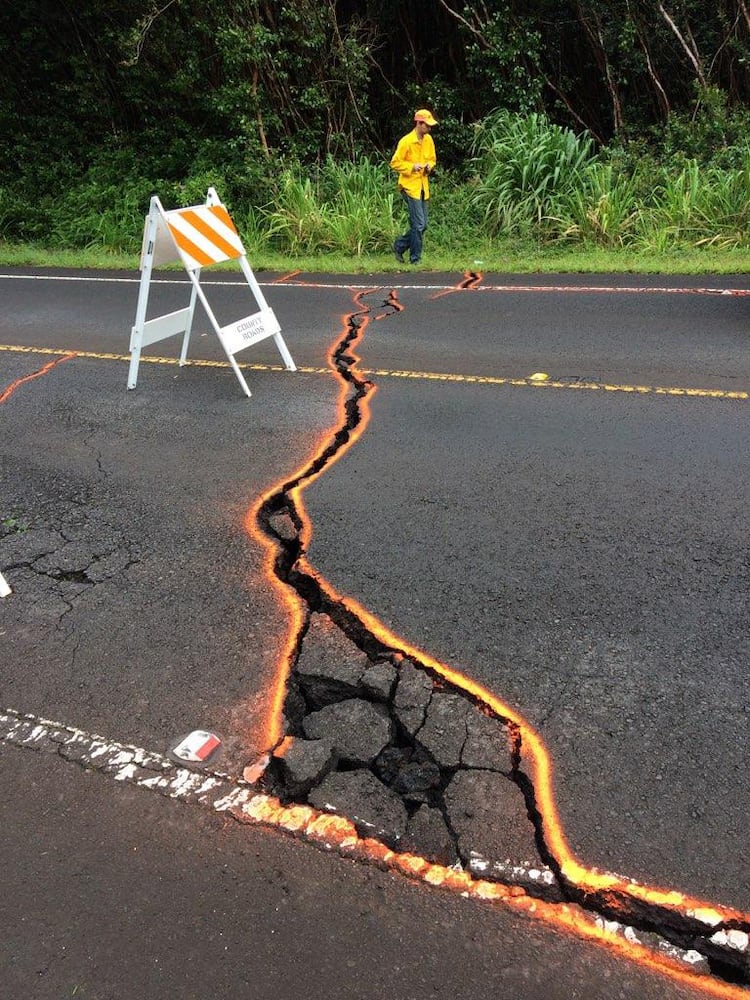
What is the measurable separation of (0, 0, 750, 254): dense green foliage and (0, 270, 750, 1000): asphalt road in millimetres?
5900

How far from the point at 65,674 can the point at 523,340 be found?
517cm

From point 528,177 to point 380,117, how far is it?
555cm

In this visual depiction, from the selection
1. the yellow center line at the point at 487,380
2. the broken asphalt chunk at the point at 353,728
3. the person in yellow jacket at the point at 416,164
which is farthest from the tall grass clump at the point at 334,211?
the broken asphalt chunk at the point at 353,728

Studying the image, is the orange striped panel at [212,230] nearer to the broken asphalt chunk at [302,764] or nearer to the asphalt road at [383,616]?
the asphalt road at [383,616]

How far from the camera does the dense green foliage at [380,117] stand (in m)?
11.9

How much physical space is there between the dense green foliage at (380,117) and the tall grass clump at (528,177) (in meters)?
0.04

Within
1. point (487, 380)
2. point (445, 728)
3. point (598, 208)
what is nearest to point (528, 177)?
point (598, 208)

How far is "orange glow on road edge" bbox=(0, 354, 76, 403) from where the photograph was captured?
21.4 feet

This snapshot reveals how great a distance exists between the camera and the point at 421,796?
8.04 ft

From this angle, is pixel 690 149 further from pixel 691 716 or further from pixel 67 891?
pixel 67 891

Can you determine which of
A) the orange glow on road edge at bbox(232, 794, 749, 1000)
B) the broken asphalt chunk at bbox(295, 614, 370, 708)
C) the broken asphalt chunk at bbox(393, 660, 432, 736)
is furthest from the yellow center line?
the orange glow on road edge at bbox(232, 794, 749, 1000)

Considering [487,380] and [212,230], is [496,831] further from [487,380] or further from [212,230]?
[212,230]

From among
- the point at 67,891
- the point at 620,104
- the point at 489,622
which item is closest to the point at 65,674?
the point at 67,891

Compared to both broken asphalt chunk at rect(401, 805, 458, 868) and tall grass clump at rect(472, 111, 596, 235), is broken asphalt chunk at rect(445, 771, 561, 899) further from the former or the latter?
tall grass clump at rect(472, 111, 596, 235)
